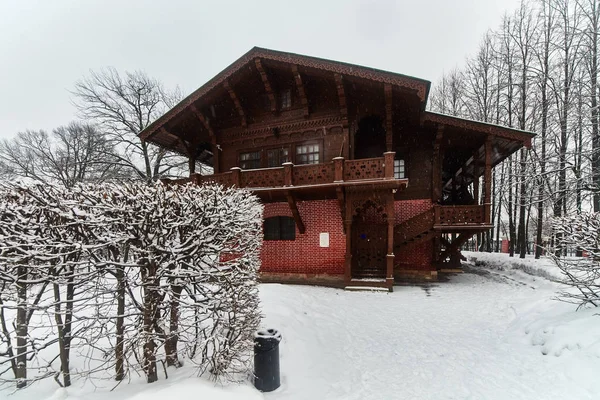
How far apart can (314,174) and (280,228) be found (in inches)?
135

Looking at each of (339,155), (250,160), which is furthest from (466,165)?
(250,160)

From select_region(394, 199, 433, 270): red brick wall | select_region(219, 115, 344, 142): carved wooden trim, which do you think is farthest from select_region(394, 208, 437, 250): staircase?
select_region(219, 115, 344, 142): carved wooden trim

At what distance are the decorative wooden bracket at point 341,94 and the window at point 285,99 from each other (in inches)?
103

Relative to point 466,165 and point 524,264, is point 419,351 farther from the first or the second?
point 524,264

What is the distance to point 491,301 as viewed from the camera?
29.5 feet

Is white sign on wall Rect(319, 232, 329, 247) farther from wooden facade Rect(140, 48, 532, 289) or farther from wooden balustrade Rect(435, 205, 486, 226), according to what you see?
wooden balustrade Rect(435, 205, 486, 226)

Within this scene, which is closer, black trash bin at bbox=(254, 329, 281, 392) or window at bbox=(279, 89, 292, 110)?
black trash bin at bbox=(254, 329, 281, 392)

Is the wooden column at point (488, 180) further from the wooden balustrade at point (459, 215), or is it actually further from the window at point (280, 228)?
the window at point (280, 228)

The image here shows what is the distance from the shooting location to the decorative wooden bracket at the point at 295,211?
1113cm

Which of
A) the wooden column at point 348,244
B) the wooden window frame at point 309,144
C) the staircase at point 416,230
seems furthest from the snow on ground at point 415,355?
the wooden window frame at point 309,144

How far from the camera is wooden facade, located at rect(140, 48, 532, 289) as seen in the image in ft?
34.9

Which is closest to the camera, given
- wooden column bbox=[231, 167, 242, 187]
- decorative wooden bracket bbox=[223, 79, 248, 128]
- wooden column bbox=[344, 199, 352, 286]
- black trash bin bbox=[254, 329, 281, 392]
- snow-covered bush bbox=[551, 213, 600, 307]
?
black trash bin bbox=[254, 329, 281, 392]

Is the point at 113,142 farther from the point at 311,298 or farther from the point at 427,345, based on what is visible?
the point at 427,345

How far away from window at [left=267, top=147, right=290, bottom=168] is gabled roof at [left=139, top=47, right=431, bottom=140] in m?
3.89
